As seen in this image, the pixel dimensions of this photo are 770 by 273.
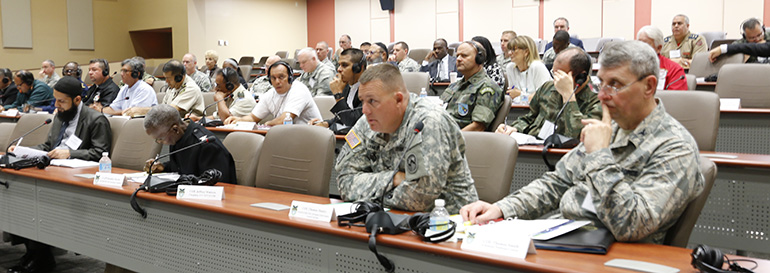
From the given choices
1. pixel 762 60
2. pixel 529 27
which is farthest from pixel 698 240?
pixel 529 27

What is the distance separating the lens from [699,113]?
10.2 feet

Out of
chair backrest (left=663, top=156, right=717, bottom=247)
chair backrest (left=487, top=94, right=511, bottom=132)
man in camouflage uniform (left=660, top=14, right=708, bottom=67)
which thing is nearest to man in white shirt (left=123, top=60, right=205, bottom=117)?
chair backrest (left=487, top=94, right=511, bottom=132)

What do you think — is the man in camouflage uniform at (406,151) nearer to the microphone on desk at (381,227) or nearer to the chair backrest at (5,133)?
the microphone on desk at (381,227)

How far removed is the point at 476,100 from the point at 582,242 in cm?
250

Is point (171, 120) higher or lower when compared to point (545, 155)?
higher

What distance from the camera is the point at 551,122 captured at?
3508 mm

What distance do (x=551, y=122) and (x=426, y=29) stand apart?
32.1ft

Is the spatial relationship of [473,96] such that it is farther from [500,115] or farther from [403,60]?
[403,60]

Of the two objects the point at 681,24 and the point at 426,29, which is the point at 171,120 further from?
the point at 426,29

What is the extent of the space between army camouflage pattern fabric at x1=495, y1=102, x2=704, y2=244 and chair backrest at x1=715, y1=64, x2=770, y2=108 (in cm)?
317

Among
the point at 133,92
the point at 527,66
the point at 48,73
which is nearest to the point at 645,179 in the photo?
the point at 527,66

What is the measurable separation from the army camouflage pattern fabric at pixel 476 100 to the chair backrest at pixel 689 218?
7.10 feet

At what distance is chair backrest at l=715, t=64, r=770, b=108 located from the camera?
14.1 feet

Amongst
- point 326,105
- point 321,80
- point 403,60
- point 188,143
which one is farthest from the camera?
point 403,60
